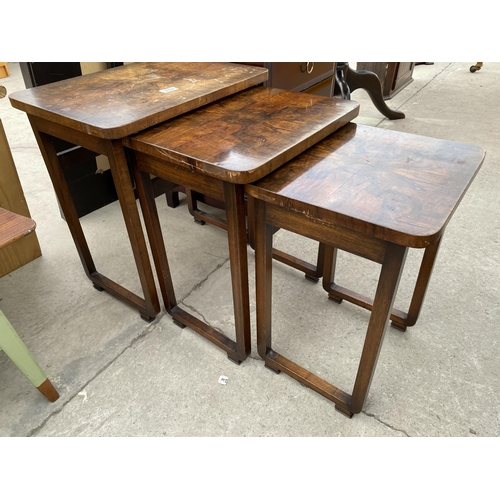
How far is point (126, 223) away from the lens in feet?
4.16

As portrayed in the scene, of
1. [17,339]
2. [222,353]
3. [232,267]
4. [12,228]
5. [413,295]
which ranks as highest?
[12,228]

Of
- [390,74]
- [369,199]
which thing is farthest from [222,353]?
[390,74]

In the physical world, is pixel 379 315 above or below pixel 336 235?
below

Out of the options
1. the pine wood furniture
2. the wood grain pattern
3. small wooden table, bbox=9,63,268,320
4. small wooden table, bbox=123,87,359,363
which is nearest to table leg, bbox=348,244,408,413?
small wooden table, bbox=123,87,359,363

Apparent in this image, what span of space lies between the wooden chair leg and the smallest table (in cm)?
68

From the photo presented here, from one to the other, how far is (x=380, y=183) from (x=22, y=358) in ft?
3.47

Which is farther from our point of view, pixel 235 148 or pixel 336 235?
pixel 235 148

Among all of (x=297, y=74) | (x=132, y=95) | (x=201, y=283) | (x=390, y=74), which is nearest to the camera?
(x=132, y=95)

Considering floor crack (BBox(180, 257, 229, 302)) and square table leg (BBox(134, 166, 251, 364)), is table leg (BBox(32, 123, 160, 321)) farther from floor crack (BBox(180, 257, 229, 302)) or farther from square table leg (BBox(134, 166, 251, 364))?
floor crack (BBox(180, 257, 229, 302))

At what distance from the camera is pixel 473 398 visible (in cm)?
123

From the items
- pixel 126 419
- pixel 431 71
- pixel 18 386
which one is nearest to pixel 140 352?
pixel 126 419

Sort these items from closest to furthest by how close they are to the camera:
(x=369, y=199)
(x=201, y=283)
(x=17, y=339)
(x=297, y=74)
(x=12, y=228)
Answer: (x=369, y=199), (x=12, y=228), (x=17, y=339), (x=201, y=283), (x=297, y=74)

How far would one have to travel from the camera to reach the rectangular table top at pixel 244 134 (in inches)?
37.2

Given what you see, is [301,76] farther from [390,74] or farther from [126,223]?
[390,74]
